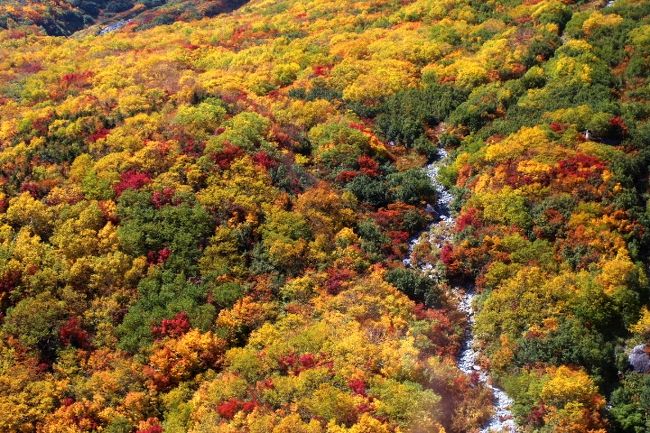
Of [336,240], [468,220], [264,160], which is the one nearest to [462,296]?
[468,220]

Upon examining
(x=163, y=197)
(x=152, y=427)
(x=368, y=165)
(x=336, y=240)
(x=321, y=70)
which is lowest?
(x=152, y=427)

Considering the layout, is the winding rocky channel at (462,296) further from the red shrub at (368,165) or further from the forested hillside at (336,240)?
the red shrub at (368,165)

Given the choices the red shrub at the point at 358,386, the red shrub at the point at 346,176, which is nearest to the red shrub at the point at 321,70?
the red shrub at the point at 346,176

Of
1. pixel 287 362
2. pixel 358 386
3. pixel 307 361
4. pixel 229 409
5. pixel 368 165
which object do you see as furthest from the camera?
pixel 368 165

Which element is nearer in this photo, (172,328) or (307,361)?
(307,361)

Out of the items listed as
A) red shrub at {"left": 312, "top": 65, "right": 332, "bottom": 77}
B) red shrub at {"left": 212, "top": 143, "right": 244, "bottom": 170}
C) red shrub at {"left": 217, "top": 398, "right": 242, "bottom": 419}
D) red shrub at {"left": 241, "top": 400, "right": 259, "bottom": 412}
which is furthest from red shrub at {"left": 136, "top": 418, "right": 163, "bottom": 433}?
red shrub at {"left": 312, "top": 65, "right": 332, "bottom": 77}

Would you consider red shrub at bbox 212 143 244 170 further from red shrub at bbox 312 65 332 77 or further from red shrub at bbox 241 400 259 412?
red shrub at bbox 241 400 259 412

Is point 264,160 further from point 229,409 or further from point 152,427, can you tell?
point 152,427

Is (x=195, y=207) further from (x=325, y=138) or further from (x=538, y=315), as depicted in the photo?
(x=538, y=315)
